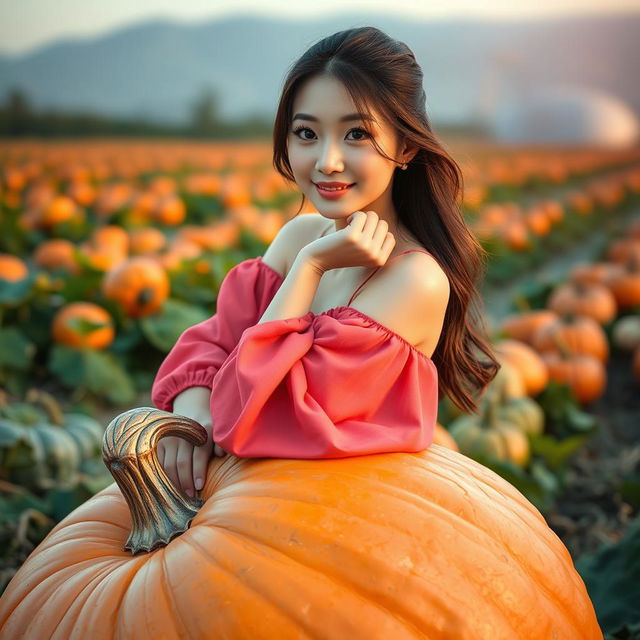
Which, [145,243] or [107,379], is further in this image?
[145,243]

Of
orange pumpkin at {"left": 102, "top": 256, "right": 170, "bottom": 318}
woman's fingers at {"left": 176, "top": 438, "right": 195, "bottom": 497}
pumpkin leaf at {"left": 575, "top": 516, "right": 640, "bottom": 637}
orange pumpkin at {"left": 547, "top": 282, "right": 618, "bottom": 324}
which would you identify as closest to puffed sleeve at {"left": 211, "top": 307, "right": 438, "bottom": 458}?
woman's fingers at {"left": 176, "top": 438, "right": 195, "bottom": 497}

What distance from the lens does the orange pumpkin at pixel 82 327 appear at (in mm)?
4324

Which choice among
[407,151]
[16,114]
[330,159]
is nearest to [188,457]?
[330,159]

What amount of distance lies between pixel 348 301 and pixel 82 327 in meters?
2.87

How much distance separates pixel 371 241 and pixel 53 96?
422 inches

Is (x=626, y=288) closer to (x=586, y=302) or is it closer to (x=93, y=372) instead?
(x=586, y=302)

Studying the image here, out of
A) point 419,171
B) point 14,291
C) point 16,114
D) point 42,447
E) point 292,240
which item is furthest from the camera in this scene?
point 16,114

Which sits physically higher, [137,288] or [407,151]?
[407,151]

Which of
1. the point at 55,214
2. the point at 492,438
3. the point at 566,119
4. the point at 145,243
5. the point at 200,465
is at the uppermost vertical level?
the point at 200,465

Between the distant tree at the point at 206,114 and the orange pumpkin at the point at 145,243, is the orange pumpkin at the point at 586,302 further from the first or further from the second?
the distant tree at the point at 206,114

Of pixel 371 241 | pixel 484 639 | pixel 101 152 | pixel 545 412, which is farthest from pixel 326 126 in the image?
pixel 101 152

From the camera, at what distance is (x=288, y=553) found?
148 cm

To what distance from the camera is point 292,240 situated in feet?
6.84

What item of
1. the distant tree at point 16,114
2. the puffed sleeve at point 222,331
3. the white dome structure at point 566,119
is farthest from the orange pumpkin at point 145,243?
the white dome structure at point 566,119
